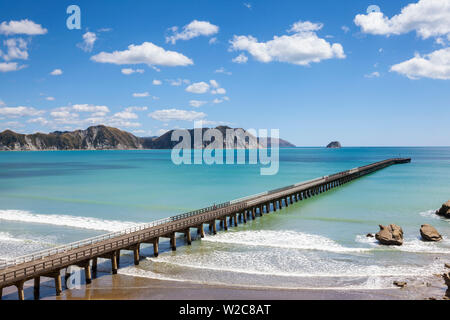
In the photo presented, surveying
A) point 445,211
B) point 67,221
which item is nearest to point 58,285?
point 67,221

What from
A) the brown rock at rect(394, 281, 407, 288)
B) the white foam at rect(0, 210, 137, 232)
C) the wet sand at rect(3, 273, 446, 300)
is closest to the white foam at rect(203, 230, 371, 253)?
the brown rock at rect(394, 281, 407, 288)

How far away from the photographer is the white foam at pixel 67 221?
3934cm

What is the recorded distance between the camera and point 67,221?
42.2 metres

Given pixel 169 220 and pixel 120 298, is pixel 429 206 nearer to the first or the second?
pixel 169 220

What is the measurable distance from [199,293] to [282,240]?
14.0 meters

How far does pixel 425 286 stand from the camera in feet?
69.8

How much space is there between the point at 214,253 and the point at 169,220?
6695mm

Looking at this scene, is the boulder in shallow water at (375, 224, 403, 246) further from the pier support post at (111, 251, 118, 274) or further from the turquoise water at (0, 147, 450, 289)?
the pier support post at (111, 251, 118, 274)

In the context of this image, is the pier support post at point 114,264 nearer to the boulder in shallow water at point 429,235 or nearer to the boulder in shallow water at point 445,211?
the boulder in shallow water at point 429,235

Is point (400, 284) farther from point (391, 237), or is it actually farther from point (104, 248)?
point (104, 248)

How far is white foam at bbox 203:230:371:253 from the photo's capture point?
99.9 ft

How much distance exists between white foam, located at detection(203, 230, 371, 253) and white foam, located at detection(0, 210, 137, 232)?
11982mm
